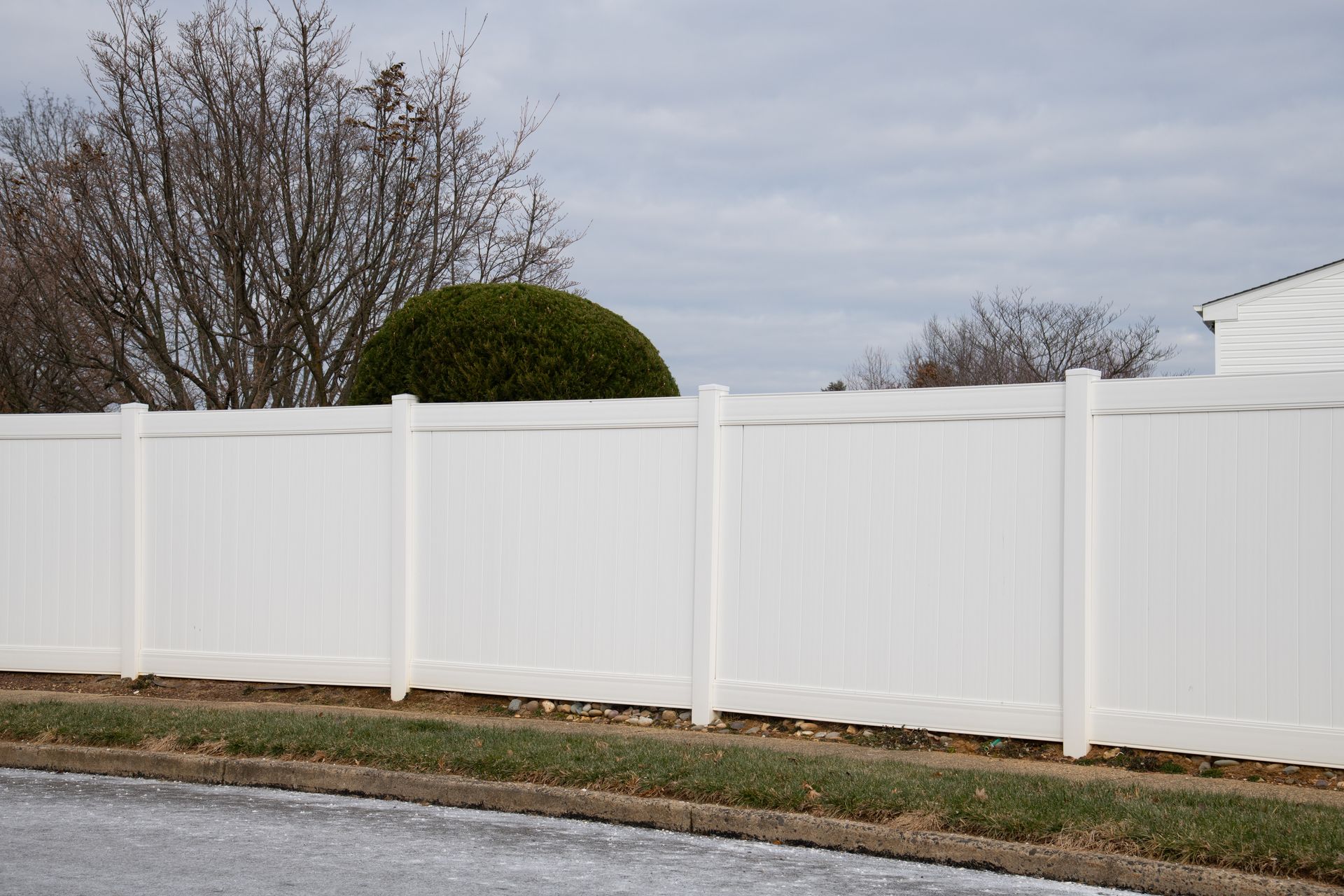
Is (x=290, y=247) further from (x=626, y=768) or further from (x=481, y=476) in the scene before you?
(x=626, y=768)

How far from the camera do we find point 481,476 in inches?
357

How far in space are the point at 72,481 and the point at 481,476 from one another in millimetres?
3742

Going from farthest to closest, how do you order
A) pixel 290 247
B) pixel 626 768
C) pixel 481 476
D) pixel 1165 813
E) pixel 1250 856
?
1. pixel 290 247
2. pixel 481 476
3. pixel 626 768
4. pixel 1165 813
5. pixel 1250 856

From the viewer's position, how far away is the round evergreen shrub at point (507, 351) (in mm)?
9914

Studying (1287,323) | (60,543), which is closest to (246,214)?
(60,543)

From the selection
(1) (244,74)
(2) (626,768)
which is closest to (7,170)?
(1) (244,74)

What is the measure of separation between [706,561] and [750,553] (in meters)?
0.29

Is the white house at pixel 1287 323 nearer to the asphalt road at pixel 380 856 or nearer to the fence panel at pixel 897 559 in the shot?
the fence panel at pixel 897 559

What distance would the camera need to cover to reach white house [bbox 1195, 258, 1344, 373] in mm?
15609

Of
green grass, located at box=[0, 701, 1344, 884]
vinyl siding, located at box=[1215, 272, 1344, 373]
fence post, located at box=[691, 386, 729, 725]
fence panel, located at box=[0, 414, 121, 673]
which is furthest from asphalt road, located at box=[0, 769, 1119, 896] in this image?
vinyl siding, located at box=[1215, 272, 1344, 373]

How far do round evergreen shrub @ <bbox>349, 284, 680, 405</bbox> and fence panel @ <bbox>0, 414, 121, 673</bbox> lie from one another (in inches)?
91.2

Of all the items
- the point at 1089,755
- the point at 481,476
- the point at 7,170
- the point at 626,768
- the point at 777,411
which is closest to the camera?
the point at 626,768

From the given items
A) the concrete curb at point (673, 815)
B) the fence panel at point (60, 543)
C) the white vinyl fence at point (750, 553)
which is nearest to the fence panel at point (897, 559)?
the white vinyl fence at point (750, 553)

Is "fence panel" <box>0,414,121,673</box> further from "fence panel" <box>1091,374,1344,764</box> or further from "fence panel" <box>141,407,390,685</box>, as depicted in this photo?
"fence panel" <box>1091,374,1344,764</box>
